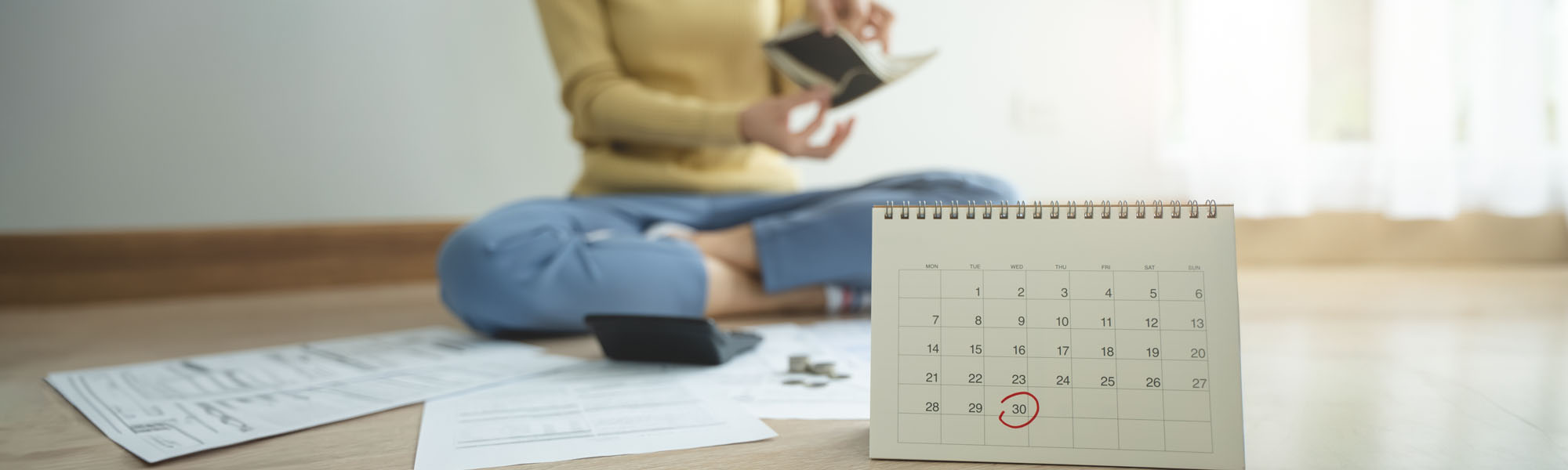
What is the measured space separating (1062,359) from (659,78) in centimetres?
101

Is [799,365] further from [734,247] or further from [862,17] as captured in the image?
[862,17]

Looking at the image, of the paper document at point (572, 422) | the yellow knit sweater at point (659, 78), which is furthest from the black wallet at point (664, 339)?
the yellow knit sweater at point (659, 78)

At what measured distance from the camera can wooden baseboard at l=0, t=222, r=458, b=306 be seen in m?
1.47

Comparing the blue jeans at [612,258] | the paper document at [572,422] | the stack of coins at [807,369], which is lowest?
the paper document at [572,422]

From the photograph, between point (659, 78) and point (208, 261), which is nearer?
point (659, 78)

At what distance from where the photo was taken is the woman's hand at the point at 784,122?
42.9 inches

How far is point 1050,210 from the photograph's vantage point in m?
0.47

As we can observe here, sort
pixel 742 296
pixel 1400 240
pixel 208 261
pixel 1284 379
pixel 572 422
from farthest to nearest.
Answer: pixel 1400 240 < pixel 208 261 < pixel 742 296 < pixel 1284 379 < pixel 572 422

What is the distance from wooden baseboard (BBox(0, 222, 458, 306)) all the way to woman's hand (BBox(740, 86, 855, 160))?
84 centimetres

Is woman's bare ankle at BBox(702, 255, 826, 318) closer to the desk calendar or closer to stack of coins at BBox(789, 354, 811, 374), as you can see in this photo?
stack of coins at BBox(789, 354, 811, 374)

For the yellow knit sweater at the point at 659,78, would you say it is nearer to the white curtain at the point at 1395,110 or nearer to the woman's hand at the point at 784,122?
the woman's hand at the point at 784,122

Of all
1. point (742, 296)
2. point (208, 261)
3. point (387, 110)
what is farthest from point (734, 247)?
point (208, 261)

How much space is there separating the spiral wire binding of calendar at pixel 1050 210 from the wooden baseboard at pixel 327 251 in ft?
4.71

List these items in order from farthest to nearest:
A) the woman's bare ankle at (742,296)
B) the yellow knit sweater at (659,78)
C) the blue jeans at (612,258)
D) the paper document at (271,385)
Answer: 1. the yellow knit sweater at (659,78)
2. the woman's bare ankle at (742,296)
3. the blue jeans at (612,258)
4. the paper document at (271,385)
